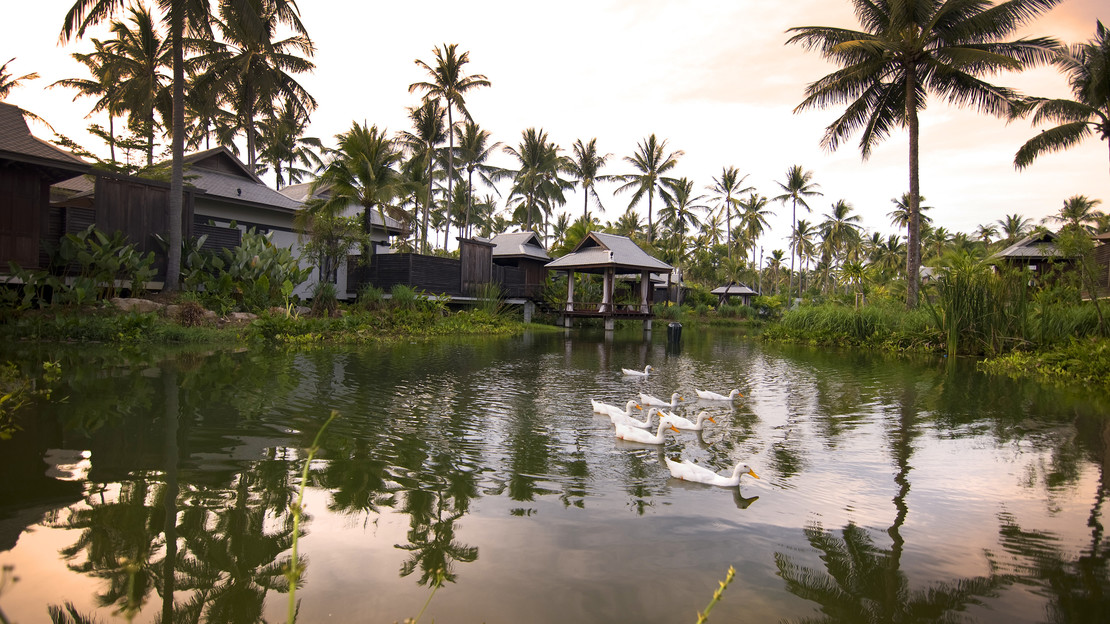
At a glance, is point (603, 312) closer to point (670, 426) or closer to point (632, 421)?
point (670, 426)

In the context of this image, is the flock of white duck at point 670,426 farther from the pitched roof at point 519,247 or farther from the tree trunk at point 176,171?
the pitched roof at point 519,247

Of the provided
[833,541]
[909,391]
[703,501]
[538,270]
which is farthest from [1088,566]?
[538,270]

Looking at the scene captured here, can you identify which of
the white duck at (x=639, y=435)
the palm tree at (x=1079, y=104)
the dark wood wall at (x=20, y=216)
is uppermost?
the palm tree at (x=1079, y=104)

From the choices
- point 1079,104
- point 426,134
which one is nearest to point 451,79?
point 426,134

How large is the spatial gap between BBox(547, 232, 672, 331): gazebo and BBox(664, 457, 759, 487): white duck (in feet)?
82.6

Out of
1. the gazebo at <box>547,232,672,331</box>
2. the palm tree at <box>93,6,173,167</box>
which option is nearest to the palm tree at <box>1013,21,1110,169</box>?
the gazebo at <box>547,232,672,331</box>

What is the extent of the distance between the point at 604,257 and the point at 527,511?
26.9 m

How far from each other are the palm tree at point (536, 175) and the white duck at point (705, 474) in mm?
42684

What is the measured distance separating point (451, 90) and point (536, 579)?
3615 centimetres

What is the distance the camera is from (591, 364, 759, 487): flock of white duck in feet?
19.1

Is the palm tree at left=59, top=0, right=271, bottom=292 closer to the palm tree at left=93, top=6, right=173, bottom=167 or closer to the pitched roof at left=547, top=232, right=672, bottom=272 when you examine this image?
the palm tree at left=93, top=6, right=173, bottom=167

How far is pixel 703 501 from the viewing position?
5367 mm

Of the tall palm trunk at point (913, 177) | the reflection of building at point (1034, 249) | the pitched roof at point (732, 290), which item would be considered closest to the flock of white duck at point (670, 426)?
the tall palm trunk at point (913, 177)

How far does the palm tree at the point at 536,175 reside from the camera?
4694 centimetres
